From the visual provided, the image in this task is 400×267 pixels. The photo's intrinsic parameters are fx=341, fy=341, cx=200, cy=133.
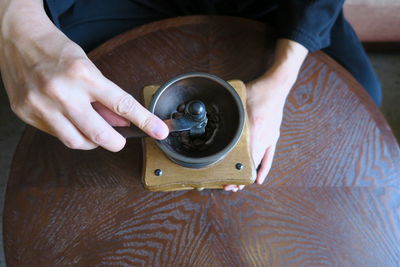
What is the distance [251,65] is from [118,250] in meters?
0.57

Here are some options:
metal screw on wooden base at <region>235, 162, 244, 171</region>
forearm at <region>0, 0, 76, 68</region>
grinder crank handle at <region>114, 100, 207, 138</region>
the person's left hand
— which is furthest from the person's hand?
forearm at <region>0, 0, 76, 68</region>

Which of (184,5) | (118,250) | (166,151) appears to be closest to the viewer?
(166,151)

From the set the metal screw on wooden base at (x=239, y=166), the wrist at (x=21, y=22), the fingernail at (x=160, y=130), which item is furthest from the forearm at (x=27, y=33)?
the metal screw on wooden base at (x=239, y=166)

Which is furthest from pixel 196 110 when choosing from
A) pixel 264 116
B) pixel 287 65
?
pixel 287 65

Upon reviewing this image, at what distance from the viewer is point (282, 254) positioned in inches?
30.0

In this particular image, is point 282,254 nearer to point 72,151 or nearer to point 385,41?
point 72,151

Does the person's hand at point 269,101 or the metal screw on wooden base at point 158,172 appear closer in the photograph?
the metal screw on wooden base at point 158,172

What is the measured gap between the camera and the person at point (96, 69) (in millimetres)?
580

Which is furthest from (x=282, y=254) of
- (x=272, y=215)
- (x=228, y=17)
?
(x=228, y=17)

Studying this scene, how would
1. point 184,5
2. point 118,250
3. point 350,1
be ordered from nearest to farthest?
point 118,250 < point 184,5 < point 350,1

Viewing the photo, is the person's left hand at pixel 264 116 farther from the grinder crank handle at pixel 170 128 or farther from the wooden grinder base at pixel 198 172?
the grinder crank handle at pixel 170 128

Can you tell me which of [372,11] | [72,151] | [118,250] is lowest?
[118,250]

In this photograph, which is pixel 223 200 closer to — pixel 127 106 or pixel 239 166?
pixel 239 166

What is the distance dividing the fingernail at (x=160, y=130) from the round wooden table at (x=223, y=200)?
25cm
